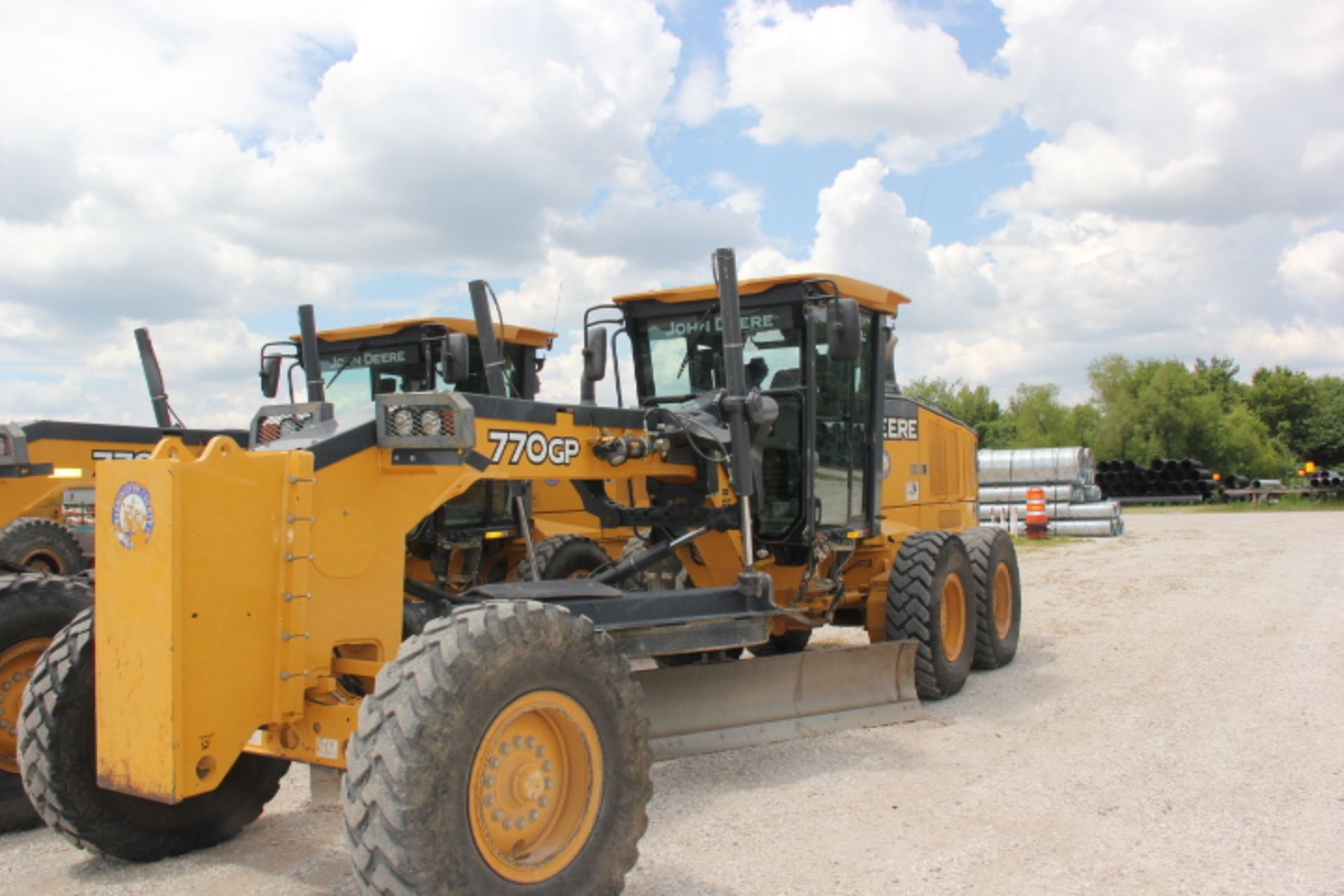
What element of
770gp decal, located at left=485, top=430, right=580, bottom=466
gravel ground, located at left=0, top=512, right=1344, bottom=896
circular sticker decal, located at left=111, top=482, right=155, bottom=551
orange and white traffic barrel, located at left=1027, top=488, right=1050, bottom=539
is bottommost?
gravel ground, located at left=0, top=512, right=1344, bottom=896

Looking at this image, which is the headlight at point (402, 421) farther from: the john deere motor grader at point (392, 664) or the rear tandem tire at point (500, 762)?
the rear tandem tire at point (500, 762)

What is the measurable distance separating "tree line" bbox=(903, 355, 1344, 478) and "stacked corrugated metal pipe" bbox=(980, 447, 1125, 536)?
22988 millimetres

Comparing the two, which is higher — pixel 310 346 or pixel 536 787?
pixel 310 346

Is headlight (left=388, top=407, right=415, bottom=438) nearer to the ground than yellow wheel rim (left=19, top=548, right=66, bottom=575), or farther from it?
farther from it

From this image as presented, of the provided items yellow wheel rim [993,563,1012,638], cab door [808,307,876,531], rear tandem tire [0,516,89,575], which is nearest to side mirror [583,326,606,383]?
cab door [808,307,876,531]

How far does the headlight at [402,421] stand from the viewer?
459 cm

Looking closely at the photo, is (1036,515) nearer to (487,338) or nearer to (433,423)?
(487,338)

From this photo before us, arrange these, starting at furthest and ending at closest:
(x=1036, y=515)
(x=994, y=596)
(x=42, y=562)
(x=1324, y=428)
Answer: (x=1324, y=428), (x=1036, y=515), (x=42, y=562), (x=994, y=596)

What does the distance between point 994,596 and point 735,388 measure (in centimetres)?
418

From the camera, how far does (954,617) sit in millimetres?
8594

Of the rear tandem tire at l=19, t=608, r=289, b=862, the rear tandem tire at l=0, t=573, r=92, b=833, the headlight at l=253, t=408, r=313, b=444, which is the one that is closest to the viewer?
the rear tandem tire at l=19, t=608, r=289, b=862

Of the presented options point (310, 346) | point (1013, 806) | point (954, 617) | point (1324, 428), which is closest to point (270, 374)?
point (310, 346)

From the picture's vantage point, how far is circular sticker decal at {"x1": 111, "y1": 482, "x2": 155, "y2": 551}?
155 inches

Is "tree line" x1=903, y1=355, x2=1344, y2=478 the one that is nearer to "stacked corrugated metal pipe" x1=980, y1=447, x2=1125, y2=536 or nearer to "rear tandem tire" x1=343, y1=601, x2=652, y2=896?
"stacked corrugated metal pipe" x1=980, y1=447, x2=1125, y2=536
